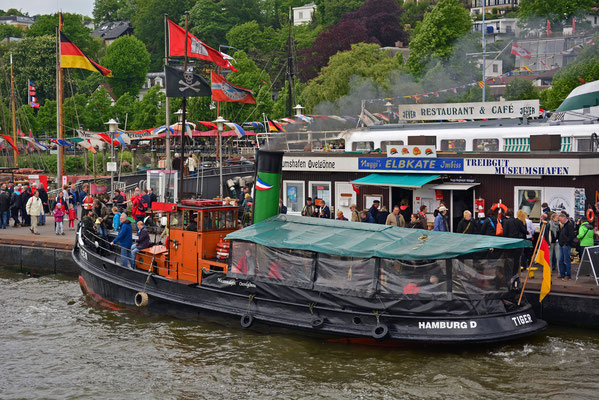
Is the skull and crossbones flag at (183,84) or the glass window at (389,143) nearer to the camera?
the skull and crossbones flag at (183,84)

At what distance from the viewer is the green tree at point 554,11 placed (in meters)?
77.9

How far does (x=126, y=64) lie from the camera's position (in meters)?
98.7

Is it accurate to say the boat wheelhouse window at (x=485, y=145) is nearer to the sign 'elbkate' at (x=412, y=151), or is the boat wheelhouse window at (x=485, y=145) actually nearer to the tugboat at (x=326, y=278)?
the sign 'elbkate' at (x=412, y=151)

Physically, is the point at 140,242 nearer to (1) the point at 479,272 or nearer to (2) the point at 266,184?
(2) the point at 266,184

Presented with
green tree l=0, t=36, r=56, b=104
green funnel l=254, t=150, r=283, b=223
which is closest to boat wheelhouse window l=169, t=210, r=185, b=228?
green funnel l=254, t=150, r=283, b=223

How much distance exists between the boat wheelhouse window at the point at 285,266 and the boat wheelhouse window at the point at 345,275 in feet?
0.91

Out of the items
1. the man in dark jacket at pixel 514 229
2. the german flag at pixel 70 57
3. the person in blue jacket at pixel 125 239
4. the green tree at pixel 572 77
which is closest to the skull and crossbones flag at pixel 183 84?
the person in blue jacket at pixel 125 239

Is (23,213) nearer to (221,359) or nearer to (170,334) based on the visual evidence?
(170,334)

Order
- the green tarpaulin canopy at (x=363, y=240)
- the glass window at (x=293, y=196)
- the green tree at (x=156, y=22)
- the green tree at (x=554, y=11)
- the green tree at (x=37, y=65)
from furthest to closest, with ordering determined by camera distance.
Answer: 1. the green tree at (x=156, y=22)
2. the green tree at (x=37, y=65)
3. the green tree at (x=554, y=11)
4. the glass window at (x=293, y=196)
5. the green tarpaulin canopy at (x=363, y=240)

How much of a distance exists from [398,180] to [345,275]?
8024 mm

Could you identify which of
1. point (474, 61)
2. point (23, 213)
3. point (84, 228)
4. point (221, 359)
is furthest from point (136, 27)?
point (221, 359)

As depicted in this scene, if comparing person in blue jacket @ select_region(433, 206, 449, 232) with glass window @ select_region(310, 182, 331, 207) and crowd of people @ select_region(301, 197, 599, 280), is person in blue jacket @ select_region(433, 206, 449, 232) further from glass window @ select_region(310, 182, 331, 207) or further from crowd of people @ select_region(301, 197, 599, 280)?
glass window @ select_region(310, 182, 331, 207)

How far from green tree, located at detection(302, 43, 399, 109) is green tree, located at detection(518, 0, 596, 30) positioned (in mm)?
29676

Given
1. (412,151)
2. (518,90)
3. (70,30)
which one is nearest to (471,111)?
(412,151)
